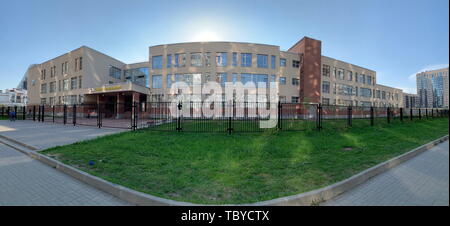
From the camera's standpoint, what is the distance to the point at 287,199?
2971 mm

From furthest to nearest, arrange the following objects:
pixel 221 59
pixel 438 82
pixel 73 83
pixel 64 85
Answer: pixel 64 85
pixel 73 83
pixel 221 59
pixel 438 82

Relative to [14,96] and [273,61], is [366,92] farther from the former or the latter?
[14,96]

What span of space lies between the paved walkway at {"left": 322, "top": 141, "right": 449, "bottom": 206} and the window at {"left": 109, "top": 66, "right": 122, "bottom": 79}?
43.2m

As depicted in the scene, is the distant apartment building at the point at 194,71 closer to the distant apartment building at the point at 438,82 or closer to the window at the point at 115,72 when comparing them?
the window at the point at 115,72

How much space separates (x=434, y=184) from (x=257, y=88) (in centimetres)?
2573

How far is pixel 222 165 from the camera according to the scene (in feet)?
16.5

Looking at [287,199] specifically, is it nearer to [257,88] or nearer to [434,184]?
[434,184]

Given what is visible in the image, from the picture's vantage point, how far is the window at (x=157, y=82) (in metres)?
31.2

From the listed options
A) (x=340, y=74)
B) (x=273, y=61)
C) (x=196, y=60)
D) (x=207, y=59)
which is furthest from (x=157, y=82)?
(x=340, y=74)

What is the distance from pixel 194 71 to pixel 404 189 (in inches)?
1128

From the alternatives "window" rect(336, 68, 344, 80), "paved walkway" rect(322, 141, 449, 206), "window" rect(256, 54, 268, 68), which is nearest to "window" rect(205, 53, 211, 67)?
"window" rect(256, 54, 268, 68)

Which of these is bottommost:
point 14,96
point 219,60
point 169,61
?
point 14,96
